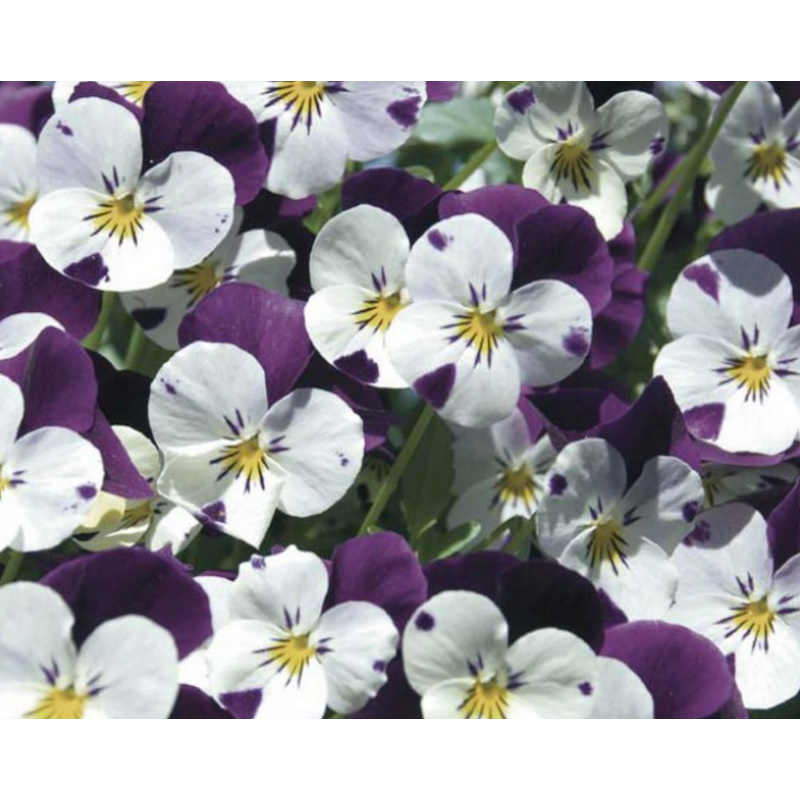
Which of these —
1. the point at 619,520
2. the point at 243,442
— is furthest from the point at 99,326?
the point at 619,520

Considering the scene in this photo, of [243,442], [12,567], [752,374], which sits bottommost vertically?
[12,567]

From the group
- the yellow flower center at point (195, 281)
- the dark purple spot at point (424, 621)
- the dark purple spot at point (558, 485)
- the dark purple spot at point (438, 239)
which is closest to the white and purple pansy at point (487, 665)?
the dark purple spot at point (424, 621)

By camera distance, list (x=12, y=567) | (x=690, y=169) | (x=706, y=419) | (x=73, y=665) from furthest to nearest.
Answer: (x=690, y=169)
(x=706, y=419)
(x=12, y=567)
(x=73, y=665)

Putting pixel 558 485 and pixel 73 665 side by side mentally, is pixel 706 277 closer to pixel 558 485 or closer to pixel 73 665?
pixel 558 485

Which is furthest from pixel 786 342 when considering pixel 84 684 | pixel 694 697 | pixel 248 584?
pixel 84 684

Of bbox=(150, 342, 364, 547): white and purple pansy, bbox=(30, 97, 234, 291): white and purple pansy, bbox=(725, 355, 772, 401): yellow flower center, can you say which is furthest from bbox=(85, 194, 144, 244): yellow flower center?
bbox=(725, 355, 772, 401): yellow flower center
